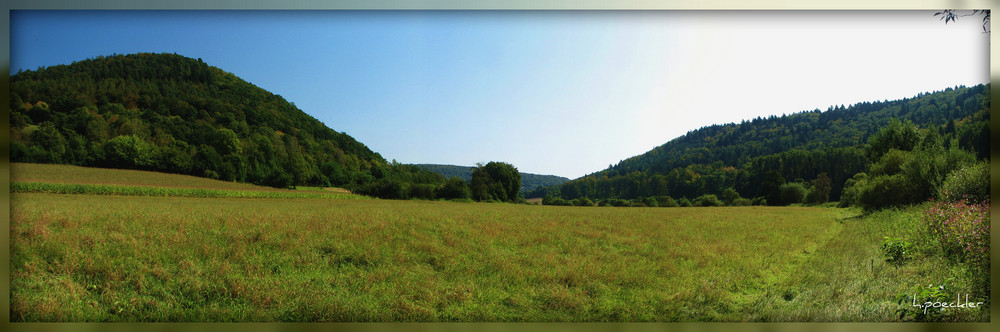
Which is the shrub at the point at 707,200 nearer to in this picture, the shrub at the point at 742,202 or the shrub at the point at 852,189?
the shrub at the point at 742,202

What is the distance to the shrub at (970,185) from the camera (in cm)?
565

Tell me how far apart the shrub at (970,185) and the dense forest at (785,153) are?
0.98 ft

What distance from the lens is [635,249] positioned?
8328 millimetres

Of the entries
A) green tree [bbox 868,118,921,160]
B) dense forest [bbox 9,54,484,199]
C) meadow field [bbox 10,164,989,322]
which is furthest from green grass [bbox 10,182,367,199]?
green tree [bbox 868,118,921,160]

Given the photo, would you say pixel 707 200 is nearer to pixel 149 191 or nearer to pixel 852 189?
pixel 852 189

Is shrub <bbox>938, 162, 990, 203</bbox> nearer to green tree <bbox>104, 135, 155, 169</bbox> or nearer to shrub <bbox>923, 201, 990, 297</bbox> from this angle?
shrub <bbox>923, 201, 990, 297</bbox>

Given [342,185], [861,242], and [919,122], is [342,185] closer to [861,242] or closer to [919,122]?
[861,242]

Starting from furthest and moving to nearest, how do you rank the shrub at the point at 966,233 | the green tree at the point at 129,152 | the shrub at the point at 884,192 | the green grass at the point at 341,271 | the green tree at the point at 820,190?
the green tree at the point at 820,190
the shrub at the point at 884,192
the green tree at the point at 129,152
the shrub at the point at 966,233
the green grass at the point at 341,271

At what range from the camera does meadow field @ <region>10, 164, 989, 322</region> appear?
4.80 meters

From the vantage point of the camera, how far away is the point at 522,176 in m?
18.5

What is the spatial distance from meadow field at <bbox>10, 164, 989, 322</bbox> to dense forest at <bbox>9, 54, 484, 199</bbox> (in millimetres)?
1553

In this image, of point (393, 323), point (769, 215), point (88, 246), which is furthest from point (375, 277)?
point (769, 215)

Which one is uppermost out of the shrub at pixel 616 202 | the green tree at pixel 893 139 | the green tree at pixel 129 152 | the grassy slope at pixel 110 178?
the green tree at pixel 893 139

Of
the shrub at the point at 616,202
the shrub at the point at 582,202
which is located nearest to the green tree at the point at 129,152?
the shrub at the point at 582,202
